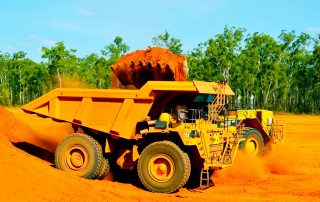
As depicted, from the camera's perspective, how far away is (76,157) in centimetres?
1048

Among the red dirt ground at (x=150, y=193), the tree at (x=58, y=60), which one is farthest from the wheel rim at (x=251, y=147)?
the tree at (x=58, y=60)

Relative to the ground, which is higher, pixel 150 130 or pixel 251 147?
pixel 150 130

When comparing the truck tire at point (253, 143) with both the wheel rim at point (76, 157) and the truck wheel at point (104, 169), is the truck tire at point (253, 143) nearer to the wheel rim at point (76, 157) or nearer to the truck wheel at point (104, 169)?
the truck wheel at point (104, 169)

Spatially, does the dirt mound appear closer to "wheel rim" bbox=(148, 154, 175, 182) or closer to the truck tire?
"wheel rim" bbox=(148, 154, 175, 182)

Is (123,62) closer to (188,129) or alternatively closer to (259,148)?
(188,129)

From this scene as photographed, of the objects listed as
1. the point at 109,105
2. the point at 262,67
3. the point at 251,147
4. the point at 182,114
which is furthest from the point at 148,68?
A: the point at 262,67

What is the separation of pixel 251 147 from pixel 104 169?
4.07 meters

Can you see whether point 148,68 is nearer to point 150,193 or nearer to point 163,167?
point 163,167

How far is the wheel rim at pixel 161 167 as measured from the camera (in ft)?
→ 30.8

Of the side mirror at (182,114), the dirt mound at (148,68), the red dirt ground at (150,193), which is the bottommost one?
the red dirt ground at (150,193)

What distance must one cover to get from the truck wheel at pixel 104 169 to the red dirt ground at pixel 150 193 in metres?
0.17

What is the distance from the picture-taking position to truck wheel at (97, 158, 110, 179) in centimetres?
1048

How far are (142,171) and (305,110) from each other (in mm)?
44985

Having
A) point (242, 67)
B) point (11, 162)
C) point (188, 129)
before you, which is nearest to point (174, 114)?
point (188, 129)
